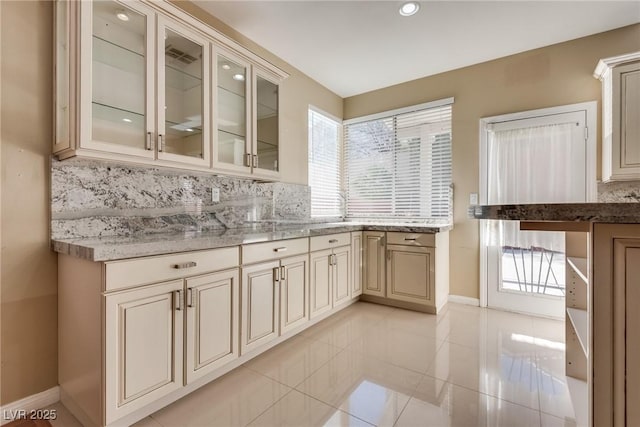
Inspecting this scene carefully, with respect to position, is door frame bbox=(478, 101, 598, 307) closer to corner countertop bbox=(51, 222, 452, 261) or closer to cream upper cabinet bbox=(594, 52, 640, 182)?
cream upper cabinet bbox=(594, 52, 640, 182)

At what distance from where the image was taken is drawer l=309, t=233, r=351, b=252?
8.32 ft

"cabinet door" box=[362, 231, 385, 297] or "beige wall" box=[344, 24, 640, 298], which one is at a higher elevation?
"beige wall" box=[344, 24, 640, 298]

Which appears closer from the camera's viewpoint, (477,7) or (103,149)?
(103,149)

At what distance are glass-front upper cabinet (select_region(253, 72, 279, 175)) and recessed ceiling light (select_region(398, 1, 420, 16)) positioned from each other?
1213 mm

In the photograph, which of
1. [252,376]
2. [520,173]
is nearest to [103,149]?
[252,376]

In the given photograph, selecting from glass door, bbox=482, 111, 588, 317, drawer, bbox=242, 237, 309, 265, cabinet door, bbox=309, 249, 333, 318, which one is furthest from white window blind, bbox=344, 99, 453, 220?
drawer, bbox=242, 237, 309, 265

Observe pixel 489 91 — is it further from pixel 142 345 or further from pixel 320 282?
pixel 142 345

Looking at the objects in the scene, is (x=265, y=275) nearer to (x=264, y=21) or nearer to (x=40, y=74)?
(x=40, y=74)

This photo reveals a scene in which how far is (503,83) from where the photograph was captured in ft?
10.1

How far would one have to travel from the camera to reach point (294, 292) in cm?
233

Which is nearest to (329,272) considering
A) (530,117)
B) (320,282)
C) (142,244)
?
(320,282)

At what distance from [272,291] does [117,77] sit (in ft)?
5.39

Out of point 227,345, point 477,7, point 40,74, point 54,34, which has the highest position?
point 477,7

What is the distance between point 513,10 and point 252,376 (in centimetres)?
340
